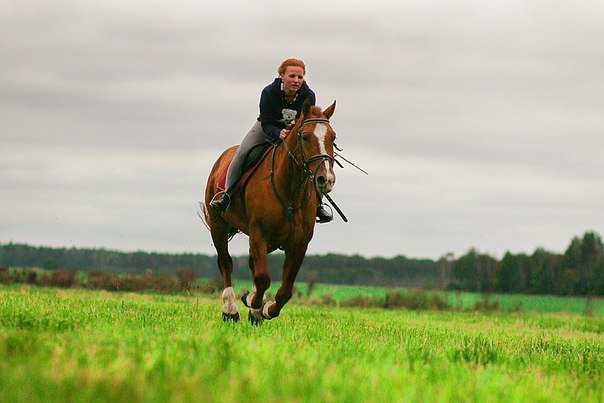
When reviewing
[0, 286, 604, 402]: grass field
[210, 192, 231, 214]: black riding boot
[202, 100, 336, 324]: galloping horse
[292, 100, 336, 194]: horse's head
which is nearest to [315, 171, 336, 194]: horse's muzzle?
[292, 100, 336, 194]: horse's head

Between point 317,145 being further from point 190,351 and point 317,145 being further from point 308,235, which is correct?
point 190,351

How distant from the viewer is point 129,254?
8656cm

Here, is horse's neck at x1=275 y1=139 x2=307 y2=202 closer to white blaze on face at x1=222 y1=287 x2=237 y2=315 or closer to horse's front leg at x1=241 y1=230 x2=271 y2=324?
horse's front leg at x1=241 y1=230 x2=271 y2=324

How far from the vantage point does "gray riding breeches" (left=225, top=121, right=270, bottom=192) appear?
10.5 metres

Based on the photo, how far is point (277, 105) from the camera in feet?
33.3

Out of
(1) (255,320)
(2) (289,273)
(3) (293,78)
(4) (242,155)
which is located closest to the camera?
(3) (293,78)

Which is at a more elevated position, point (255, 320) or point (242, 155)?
point (242, 155)

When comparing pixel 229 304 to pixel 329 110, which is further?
pixel 229 304

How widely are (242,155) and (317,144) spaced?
88.7 inches

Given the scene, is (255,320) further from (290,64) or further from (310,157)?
(290,64)

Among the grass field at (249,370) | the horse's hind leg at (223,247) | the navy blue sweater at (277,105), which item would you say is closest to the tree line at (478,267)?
the horse's hind leg at (223,247)

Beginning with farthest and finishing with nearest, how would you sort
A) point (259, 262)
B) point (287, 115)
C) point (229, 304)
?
point (229, 304) → point (287, 115) → point (259, 262)

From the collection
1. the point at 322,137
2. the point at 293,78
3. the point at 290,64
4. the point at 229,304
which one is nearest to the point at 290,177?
the point at 322,137

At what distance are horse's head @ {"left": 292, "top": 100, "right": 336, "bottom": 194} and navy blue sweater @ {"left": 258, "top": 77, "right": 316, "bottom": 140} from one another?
→ 1011mm
